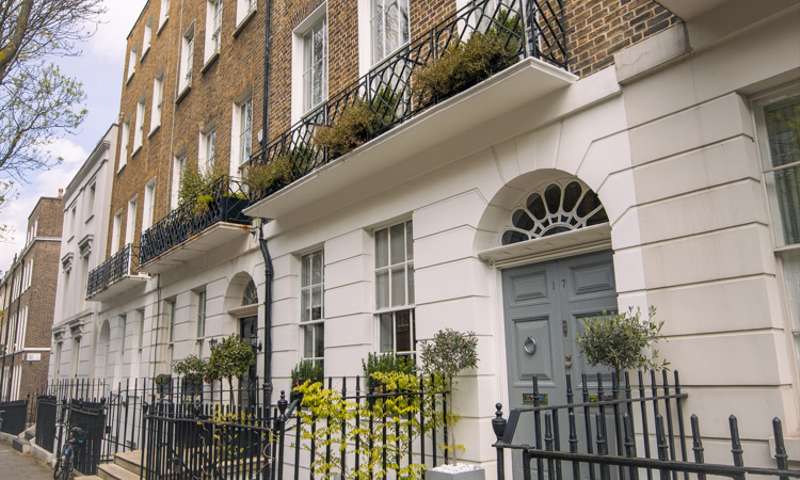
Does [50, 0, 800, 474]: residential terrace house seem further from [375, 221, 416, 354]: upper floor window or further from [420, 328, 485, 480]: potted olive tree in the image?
[420, 328, 485, 480]: potted olive tree

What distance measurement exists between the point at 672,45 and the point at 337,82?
5734 mm

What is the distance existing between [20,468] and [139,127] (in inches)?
452

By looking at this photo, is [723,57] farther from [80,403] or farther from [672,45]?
[80,403]

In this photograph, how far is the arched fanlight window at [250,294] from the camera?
38.8 ft

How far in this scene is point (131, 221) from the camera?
1955 centimetres

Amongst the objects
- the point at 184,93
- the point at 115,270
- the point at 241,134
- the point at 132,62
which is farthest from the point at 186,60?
the point at 132,62

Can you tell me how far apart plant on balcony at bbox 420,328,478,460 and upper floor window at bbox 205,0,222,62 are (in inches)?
442

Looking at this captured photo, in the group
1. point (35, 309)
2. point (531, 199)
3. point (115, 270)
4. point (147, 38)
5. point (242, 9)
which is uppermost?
point (147, 38)

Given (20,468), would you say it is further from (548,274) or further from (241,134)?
(548,274)

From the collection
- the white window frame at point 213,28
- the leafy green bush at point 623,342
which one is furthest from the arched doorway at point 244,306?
the leafy green bush at point 623,342

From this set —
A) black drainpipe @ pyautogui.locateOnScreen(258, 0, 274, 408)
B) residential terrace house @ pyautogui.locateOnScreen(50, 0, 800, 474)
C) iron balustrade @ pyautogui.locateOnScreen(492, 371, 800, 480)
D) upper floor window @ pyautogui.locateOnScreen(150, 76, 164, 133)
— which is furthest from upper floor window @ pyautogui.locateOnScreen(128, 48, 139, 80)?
iron balustrade @ pyautogui.locateOnScreen(492, 371, 800, 480)

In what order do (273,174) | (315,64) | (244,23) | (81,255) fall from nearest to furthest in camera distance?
(273,174) < (315,64) < (244,23) < (81,255)

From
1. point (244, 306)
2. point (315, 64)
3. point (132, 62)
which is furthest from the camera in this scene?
point (132, 62)

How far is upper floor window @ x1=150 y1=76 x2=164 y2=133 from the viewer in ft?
61.0
